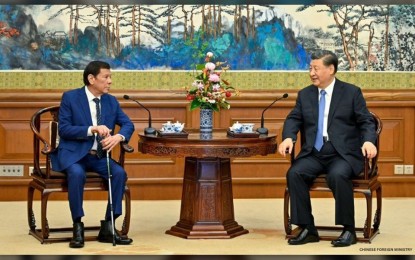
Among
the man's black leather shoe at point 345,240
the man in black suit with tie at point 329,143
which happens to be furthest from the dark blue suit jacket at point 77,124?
the man's black leather shoe at point 345,240

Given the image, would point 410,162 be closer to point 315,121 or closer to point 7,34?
point 315,121

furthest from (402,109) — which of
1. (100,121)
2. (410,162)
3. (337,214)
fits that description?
(100,121)

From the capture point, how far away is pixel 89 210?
6.95m

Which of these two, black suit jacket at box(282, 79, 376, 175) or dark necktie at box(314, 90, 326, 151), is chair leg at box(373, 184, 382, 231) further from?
dark necktie at box(314, 90, 326, 151)

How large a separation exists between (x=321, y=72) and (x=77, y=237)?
1.98 metres

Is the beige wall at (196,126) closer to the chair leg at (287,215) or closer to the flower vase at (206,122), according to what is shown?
the flower vase at (206,122)

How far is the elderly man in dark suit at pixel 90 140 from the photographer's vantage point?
5270mm

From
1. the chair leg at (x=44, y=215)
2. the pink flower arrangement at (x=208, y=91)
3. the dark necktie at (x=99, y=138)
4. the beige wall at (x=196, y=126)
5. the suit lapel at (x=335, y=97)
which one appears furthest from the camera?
the beige wall at (x=196, y=126)

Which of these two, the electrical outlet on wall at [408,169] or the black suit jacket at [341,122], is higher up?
the black suit jacket at [341,122]

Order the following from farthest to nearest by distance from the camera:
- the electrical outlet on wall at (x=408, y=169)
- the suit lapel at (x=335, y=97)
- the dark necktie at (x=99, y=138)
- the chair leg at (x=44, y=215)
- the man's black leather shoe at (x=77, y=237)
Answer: the electrical outlet on wall at (x=408, y=169), the suit lapel at (x=335, y=97), the dark necktie at (x=99, y=138), the chair leg at (x=44, y=215), the man's black leather shoe at (x=77, y=237)

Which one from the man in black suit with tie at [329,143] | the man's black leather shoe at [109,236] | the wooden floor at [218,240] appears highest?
the man in black suit with tie at [329,143]

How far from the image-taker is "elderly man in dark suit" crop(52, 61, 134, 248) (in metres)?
5.27

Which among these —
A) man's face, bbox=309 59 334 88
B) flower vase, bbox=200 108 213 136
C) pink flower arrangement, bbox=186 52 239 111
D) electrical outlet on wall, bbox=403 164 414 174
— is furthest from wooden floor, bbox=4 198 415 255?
man's face, bbox=309 59 334 88

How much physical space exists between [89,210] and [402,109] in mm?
3025
